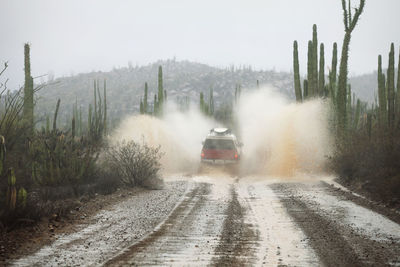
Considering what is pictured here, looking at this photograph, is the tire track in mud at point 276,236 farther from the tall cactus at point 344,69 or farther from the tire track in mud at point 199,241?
the tall cactus at point 344,69

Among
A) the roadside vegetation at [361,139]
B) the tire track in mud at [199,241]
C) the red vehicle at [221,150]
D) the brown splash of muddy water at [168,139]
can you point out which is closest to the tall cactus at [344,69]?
the roadside vegetation at [361,139]

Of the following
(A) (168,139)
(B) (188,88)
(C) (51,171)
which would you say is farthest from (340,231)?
(B) (188,88)

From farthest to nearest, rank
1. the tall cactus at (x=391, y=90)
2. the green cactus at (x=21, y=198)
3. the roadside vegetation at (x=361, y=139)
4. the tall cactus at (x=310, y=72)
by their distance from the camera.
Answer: the tall cactus at (x=310, y=72) → the tall cactus at (x=391, y=90) → the roadside vegetation at (x=361, y=139) → the green cactus at (x=21, y=198)

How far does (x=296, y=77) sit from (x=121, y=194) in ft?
52.5

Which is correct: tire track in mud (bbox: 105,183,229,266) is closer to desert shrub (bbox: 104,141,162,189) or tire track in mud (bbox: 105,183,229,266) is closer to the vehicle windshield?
desert shrub (bbox: 104,141,162,189)

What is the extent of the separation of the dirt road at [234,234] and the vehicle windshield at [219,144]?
8.54m

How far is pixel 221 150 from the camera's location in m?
22.2

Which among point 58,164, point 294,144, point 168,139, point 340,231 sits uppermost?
point 168,139

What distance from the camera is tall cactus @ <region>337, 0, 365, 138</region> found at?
21.1 meters

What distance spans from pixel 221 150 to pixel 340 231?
1392cm

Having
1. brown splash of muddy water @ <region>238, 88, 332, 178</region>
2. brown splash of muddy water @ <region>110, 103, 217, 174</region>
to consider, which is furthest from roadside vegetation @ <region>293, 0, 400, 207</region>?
brown splash of muddy water @ <region>110, 103, 217, 174</region>

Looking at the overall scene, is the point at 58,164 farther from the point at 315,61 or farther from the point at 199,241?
the point at 315,61

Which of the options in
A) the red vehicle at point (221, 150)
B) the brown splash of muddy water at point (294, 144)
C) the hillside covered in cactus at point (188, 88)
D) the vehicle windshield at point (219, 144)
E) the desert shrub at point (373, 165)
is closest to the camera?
the desert shrub at point (373, 165)

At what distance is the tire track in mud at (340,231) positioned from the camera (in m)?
6.54
